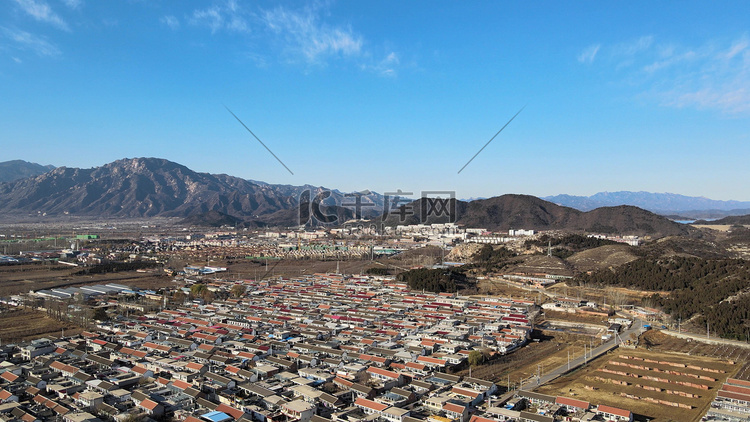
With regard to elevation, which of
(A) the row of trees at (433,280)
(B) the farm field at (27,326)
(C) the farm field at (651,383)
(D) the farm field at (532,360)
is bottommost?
(B) the farm field at (27,326)

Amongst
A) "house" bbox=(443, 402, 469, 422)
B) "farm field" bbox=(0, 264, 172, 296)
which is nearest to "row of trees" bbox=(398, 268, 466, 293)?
"farm field" bbox=(0, 264, 172, 296)

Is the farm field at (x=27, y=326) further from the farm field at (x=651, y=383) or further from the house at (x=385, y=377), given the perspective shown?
the farm field at (x=651, y=383)

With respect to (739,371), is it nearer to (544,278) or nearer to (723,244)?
(544,278)

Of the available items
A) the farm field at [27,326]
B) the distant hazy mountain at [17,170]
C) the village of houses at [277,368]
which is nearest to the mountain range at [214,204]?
the distant hazy mountain at [17,170]

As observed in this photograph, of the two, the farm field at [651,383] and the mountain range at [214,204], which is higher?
the mountain range at [214,204]

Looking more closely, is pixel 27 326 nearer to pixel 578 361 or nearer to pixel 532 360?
pixel 532 360


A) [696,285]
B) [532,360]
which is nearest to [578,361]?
[532,360]

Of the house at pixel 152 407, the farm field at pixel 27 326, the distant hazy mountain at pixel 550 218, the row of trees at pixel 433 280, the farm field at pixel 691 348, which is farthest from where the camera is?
the distant hazy mountain at pixel 550 218
